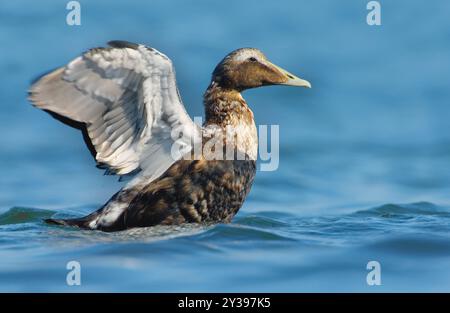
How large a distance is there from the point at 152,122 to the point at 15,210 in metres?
2.44

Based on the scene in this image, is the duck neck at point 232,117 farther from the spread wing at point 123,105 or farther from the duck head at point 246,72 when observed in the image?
the spread wing at point 123,105

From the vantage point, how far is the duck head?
29.5 ft

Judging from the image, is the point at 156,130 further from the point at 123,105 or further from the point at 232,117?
the point at 232,117

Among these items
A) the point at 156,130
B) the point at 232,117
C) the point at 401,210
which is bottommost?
the point at 401,210

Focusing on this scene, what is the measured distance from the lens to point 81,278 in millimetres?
7730

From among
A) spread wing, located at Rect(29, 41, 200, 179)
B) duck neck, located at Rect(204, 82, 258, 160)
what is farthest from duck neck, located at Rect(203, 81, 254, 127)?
spread wing, located at Rect(29, 41, 200, 179)

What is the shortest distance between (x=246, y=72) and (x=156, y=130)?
0.94 metres

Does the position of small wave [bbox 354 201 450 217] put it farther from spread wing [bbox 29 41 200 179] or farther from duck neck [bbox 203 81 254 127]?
spread wing [bbox 29 41 200 179]

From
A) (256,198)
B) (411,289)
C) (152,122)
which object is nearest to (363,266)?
(411,289)

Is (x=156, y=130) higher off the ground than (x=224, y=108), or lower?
lower

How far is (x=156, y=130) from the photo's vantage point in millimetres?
8516

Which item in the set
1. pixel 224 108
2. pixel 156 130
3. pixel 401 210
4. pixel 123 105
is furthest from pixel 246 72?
pixel 401 210

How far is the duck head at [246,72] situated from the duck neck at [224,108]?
6cm
